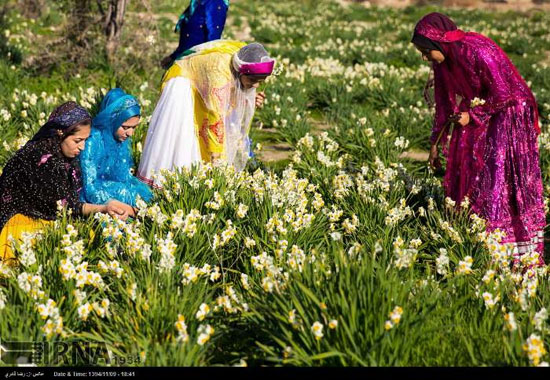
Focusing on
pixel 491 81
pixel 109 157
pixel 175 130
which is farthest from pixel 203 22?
pixel 491 81

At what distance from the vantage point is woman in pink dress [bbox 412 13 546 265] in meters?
4.43

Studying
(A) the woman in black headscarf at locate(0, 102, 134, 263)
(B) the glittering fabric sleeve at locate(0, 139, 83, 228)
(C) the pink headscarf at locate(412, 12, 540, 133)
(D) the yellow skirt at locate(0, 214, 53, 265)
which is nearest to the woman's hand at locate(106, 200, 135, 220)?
(A) the woman in black headscarf at locate(0, 102, 134, 263)

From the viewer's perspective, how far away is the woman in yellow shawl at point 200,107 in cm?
505

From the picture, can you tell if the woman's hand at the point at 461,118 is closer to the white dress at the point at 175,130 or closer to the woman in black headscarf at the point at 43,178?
the white dress at the point at 175,130

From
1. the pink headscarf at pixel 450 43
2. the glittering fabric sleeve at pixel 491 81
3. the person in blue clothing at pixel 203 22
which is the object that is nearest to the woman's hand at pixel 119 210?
the person in blue clothing at pixel 203 22

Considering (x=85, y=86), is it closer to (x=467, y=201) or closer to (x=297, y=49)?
(x=297, y=49)

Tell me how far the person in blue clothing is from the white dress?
96cm

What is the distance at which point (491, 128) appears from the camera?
4.59 metres

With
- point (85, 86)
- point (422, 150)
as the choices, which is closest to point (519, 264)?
point (422, 150)

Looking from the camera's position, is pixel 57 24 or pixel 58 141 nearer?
pixel 58 141

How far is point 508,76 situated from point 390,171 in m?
1.10

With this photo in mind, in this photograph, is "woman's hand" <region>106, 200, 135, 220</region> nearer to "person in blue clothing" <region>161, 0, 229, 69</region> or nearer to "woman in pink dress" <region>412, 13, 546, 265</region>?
"person in blue clothing" <region>161, 0, 229, 69</region>

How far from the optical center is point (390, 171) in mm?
4883

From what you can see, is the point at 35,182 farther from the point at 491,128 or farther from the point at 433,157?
the point at 491,128
